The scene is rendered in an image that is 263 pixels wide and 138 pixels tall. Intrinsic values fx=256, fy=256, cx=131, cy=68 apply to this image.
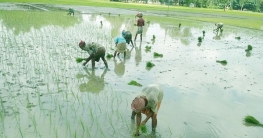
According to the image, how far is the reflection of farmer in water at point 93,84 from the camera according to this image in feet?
Result: 20.7

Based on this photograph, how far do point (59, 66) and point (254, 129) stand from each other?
5.33m

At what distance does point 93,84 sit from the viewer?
21.9 ft

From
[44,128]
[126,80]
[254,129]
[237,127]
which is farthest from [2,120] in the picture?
[254,129]

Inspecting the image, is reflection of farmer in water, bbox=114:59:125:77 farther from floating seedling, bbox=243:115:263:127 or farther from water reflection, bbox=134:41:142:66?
floating seedling, bbox=243:115:263:127

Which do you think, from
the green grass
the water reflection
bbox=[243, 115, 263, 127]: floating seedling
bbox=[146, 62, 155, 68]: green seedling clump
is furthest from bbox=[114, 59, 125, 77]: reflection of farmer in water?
the green grass

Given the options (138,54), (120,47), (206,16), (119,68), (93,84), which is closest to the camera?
(93,84)

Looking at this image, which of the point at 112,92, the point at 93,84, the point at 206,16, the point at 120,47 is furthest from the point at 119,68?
the point at 206,16

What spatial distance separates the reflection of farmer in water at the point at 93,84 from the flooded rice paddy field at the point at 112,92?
0.04ft

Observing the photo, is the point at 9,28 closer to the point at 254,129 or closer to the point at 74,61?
the point at 74,61

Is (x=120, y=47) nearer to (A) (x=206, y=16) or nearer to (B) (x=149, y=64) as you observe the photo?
(B) (x=149, y=64)

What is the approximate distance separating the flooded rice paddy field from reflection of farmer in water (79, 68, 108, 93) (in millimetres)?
12

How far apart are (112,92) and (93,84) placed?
2.30ft

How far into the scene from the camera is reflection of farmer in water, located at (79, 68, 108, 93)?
6311mm

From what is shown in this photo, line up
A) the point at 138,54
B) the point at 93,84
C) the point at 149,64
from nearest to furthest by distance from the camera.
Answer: the point at 93,84, the point at 149,64, the point at 138,54
